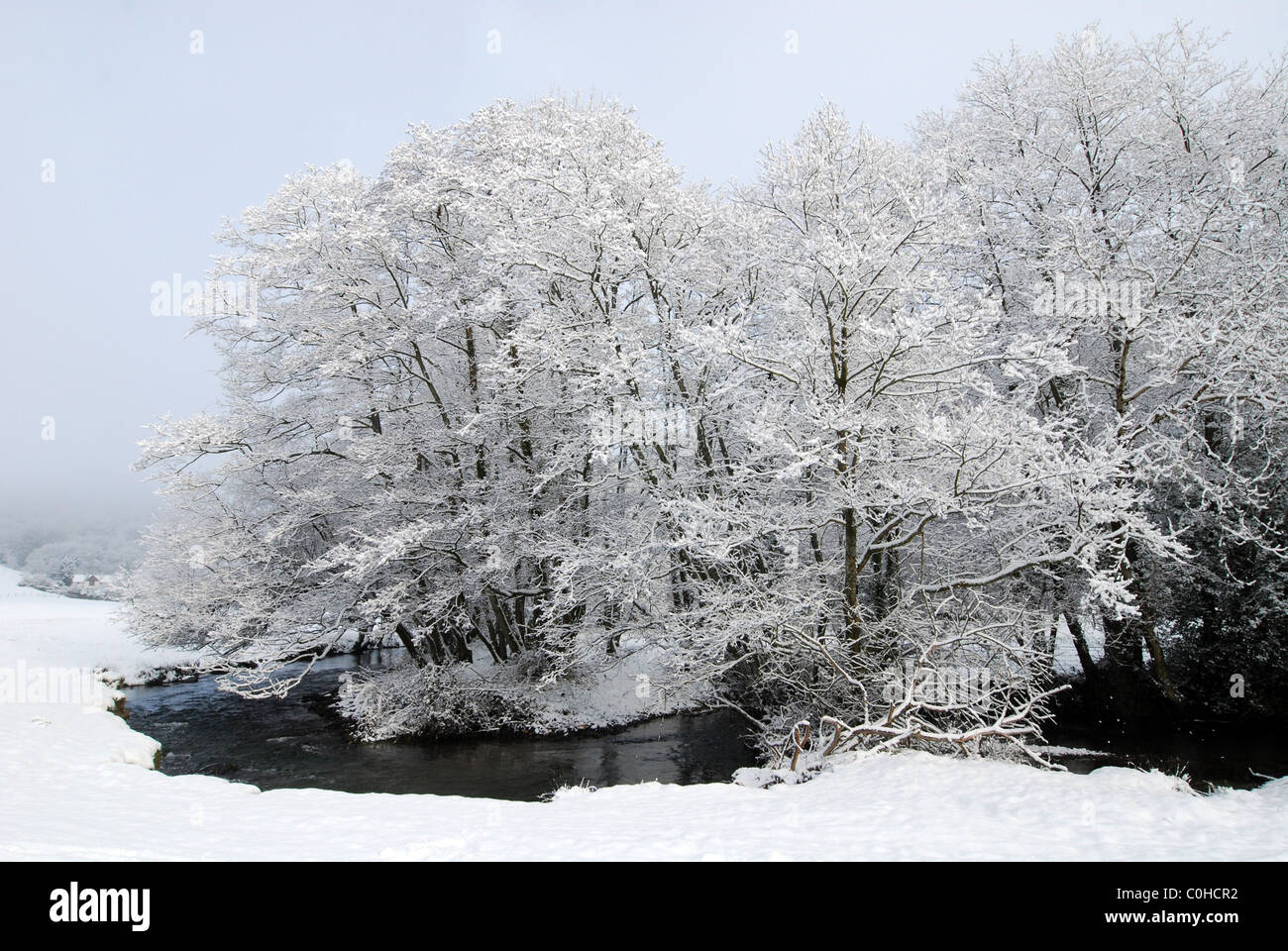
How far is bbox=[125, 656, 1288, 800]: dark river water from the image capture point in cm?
1124

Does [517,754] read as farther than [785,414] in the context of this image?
Yes

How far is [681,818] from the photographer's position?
693cm

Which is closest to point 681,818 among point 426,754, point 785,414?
point 785,414

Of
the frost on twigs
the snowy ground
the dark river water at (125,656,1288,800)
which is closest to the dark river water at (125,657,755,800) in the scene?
the dark river water at (125,656,1288,800)

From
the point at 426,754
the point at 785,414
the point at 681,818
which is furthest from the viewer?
the point at 426,754

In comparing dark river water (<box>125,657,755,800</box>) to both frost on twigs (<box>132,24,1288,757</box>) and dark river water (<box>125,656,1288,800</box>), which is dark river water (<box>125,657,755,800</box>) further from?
frost on twigs (<box>132,24,1288,757</box>)

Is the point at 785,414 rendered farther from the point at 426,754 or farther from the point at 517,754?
the point at 426,754

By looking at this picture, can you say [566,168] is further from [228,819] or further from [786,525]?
[228,819]

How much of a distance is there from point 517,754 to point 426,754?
1742 mm

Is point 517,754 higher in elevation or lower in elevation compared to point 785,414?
lower

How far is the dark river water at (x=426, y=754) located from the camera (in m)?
11.8
